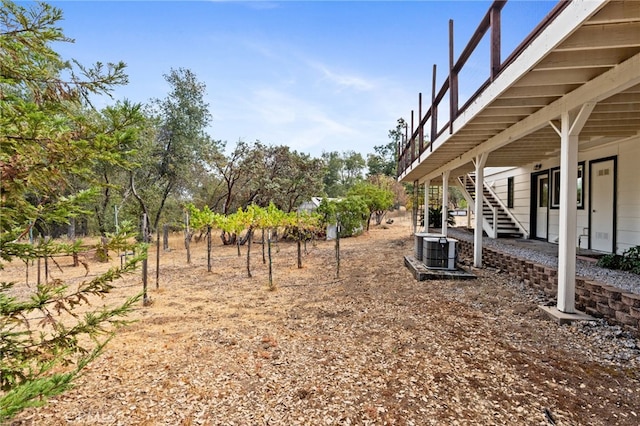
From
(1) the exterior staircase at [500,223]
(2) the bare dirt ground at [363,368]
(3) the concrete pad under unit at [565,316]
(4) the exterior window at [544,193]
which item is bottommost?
(2) the bare dirt ground at [363,368]

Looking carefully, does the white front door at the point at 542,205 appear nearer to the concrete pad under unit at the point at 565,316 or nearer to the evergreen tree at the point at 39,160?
the concrete pad under unit at the point at 565,316

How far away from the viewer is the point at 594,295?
3.97 meters

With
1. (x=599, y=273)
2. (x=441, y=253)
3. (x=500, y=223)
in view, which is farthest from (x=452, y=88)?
(x=500, y=223)

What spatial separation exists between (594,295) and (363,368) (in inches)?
125

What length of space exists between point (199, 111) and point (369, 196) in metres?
10.8

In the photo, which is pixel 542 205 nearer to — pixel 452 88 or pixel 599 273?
pixel 599 273

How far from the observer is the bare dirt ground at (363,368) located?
8.09 ft

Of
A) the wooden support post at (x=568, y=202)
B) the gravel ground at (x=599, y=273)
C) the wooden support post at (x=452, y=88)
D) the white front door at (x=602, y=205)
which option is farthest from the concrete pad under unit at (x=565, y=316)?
the white front door at (x=602, y=205)

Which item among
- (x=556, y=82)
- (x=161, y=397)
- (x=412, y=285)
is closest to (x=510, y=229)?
(x=412, y=285)

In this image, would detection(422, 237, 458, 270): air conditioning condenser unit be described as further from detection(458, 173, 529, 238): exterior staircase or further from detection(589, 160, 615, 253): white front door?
detection(458, 173, 529, 238): exterior staircase

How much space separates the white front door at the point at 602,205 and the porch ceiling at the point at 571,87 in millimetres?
679

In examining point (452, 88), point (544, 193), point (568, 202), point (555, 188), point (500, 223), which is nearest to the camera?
point (568, 202)

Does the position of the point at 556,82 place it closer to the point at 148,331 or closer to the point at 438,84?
the point at 438,84

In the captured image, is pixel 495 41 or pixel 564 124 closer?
pixel 495 41
